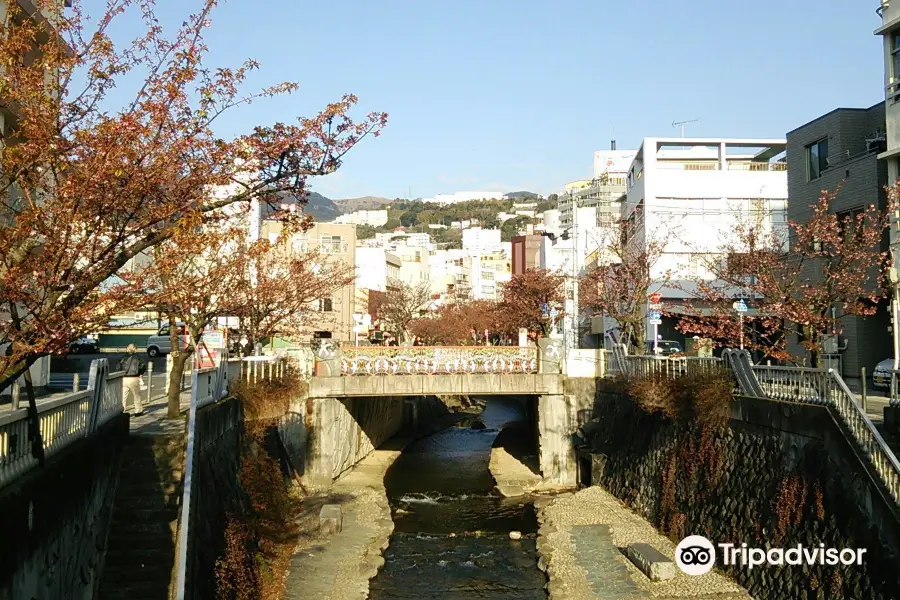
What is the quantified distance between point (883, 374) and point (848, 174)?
8.42 meters

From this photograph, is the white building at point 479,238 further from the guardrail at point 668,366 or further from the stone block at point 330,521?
the stone block at point 330,521

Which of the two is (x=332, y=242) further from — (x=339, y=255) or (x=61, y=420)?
(x=61, y=420)

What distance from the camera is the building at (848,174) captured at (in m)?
26.5

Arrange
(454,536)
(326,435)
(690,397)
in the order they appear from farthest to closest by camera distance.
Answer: (326,435) → (454,536) → (690,397)

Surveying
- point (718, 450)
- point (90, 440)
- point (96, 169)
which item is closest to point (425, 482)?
point (718, 450)

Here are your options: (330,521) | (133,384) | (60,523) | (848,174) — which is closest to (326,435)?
(330,521)

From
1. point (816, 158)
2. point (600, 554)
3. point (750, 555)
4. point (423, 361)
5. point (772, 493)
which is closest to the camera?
point (772, 493)

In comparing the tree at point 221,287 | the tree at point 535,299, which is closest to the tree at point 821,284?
the tree at point 221,287

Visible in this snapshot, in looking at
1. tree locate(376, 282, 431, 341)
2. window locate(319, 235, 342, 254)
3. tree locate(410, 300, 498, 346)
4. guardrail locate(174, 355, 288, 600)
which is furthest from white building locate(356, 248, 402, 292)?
guardrail locate(174, 355, 288, 600)

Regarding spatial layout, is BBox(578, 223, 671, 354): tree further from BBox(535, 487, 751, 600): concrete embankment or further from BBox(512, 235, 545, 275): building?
BBox(512, 235, 545, 275): building

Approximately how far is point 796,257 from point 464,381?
564 inches

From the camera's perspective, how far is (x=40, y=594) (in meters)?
8.70

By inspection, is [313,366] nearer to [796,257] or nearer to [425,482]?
[425,482]

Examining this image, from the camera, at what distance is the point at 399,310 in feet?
226
